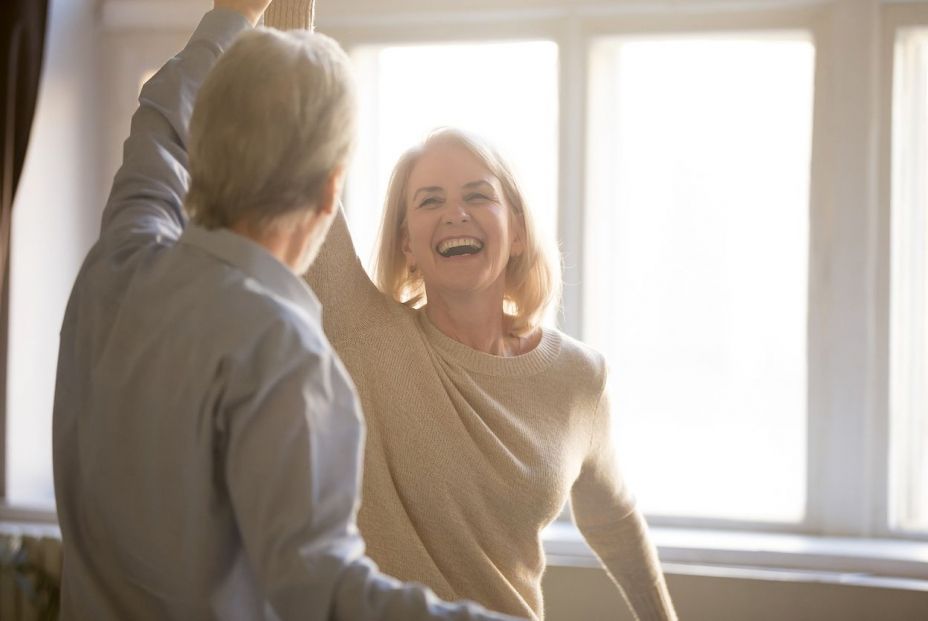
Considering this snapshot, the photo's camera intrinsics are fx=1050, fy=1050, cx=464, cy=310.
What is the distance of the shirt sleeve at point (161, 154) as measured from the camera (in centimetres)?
119

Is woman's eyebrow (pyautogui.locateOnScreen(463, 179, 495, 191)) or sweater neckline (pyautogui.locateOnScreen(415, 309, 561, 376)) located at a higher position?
woman's eyebrow (pyautogui.locateOnScreen(463, 179, 495, 191))

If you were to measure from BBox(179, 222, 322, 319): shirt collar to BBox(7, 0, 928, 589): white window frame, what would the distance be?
1853 millimetres

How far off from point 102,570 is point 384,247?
0.87 metres

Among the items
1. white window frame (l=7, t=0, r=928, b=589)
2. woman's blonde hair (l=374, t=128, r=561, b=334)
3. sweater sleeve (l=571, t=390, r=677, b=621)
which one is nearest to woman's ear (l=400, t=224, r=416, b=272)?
woman's blonde hair (l=374, t=128, r=561, b=334)

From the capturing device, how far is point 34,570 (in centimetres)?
241

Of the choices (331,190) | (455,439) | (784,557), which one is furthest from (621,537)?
(331,190)

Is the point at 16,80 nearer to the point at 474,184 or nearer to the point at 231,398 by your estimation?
the point at 474,184

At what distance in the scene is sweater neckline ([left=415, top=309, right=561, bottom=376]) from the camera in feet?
5.68

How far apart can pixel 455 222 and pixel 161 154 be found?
0.59 m

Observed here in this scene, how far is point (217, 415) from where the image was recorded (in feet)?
3.20

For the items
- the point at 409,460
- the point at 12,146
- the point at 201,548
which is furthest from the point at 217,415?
the point at 12,146

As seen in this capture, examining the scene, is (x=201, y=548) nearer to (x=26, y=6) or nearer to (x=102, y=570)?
(x=102, y=570)

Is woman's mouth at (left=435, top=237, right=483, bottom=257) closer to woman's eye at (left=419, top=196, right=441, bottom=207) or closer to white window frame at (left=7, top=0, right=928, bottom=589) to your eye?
woman's eye at (left=419, top=196, right=441, bottom=207)

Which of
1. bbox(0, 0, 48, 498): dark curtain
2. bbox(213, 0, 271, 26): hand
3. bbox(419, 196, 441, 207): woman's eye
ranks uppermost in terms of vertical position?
bbox(0, 0, 48, 498): dark curtain
